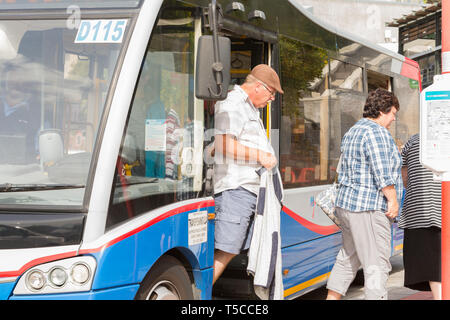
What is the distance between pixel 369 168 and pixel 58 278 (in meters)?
2.81

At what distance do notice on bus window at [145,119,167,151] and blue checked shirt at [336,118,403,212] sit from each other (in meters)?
1.85

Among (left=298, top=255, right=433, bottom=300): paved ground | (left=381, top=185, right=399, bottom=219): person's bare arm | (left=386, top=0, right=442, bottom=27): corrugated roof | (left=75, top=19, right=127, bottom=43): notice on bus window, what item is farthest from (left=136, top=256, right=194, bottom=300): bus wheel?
(left=386, top=0, right=442, bottom=27): corrugated roof

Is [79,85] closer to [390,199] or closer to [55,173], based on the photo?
[55,173]

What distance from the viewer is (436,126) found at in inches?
155

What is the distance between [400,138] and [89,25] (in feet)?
20.5

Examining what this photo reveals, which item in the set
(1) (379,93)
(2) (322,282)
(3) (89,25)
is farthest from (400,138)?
(3) (89,25)

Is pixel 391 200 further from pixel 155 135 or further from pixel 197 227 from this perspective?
pixel 155 135

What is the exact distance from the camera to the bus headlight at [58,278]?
344 centimetres

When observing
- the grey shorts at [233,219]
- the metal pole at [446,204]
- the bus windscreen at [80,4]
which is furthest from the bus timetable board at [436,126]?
the bus windscreen at [80,4]

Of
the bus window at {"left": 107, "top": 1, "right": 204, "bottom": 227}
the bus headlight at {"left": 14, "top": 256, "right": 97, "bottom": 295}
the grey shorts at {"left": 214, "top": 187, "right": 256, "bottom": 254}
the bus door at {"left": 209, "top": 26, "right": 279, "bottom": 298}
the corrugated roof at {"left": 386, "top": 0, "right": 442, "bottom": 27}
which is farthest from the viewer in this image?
the corrugated roof at {"left": 386, "top": 0, "right": 442, "bottom": 27}

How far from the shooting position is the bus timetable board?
12.9ft

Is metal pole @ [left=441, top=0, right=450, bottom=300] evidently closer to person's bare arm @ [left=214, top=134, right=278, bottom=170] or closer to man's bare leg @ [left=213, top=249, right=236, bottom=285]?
person's bare arm @ [left=214, top=134, right=278, bottom=170]

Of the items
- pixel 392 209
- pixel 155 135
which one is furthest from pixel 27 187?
pixel 392 209

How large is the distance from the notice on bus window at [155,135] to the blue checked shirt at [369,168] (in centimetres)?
185
